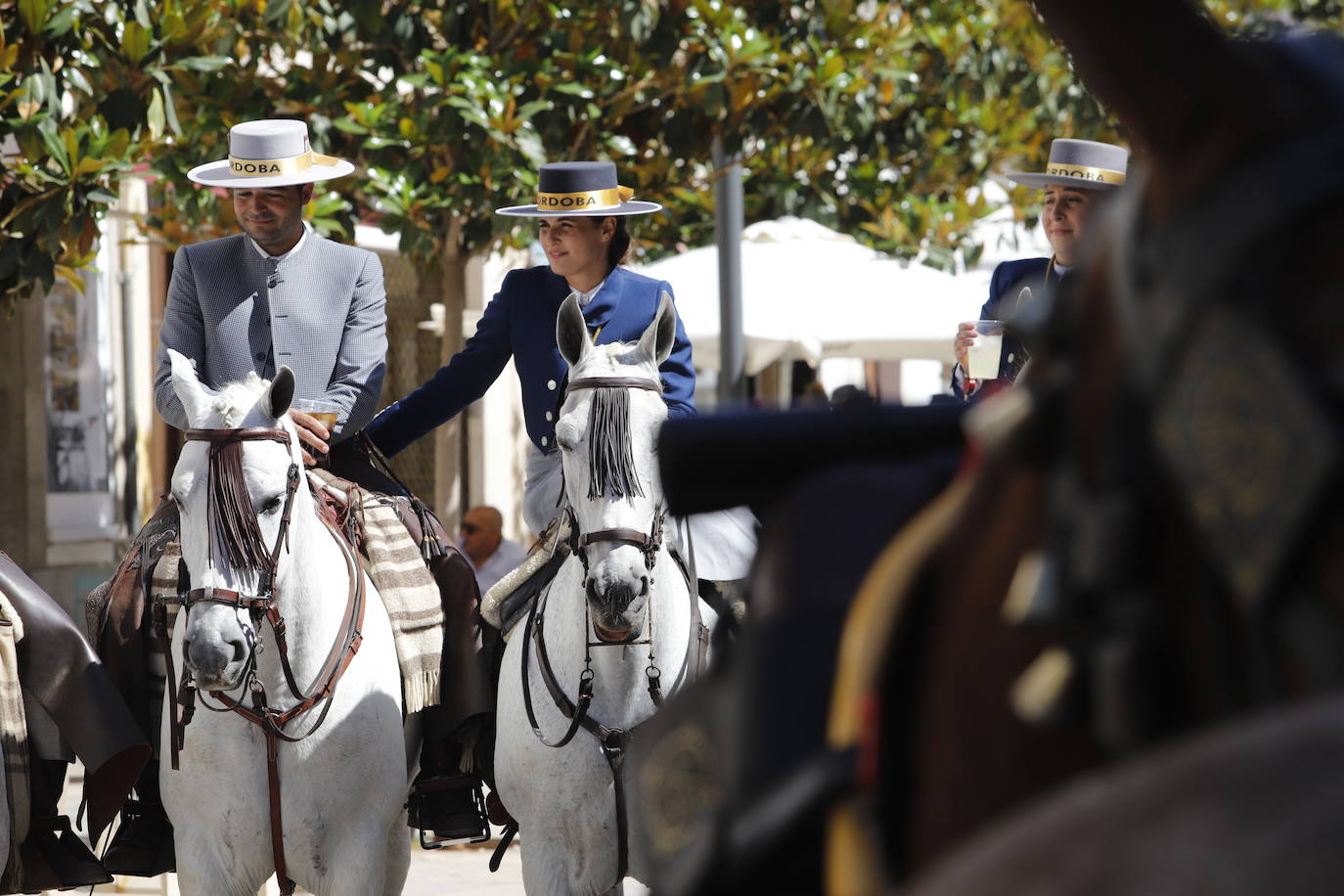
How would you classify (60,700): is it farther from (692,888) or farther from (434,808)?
(692,888)

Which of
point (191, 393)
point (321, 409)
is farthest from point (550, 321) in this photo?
point (191, 393)

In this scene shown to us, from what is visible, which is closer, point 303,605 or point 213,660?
point 213,660

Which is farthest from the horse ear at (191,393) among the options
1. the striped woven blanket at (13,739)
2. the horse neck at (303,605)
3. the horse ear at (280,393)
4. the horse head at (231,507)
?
the striped woven blanket at (13,739)

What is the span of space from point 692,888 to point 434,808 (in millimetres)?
4462

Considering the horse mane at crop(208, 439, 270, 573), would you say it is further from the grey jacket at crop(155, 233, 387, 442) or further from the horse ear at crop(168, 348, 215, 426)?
the grey jacket at crop(155, 233, 387, 442)

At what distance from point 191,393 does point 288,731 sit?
1001 millimetres

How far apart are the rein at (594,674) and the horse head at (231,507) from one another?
31.6 inches

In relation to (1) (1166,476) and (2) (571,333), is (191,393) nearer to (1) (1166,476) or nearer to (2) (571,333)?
(2) (571,333)

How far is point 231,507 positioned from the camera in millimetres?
4738

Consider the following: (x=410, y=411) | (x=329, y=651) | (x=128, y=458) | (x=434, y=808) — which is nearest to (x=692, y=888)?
(x=329, y=651)

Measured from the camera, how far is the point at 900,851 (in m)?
1.20

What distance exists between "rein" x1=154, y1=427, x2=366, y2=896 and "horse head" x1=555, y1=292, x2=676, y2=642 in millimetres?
778

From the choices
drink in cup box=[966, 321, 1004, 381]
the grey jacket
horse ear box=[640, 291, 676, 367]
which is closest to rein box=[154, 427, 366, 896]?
the grey jacket

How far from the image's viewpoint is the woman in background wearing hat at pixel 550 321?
19.0 feet
